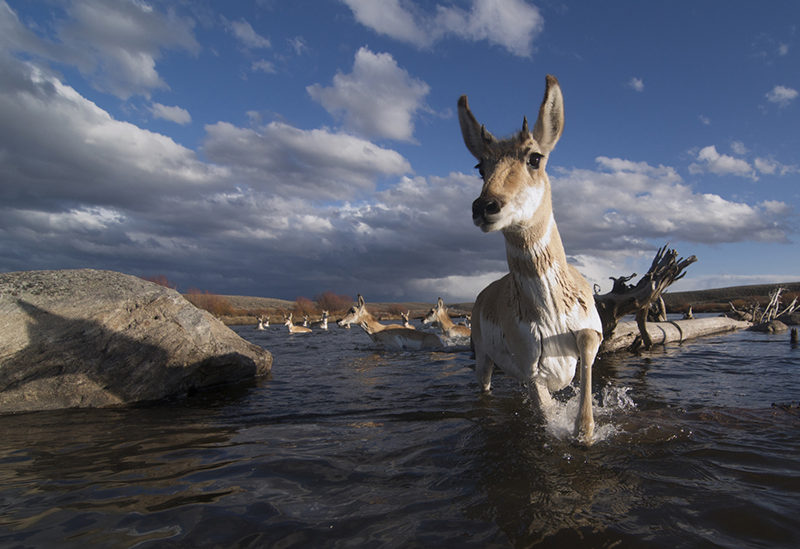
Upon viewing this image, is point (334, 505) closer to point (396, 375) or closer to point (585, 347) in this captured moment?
point (585, 347)

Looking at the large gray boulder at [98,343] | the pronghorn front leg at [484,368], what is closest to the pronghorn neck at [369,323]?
the large gray boulder at [98,343]

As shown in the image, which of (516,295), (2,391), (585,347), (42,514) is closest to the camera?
(42,514)

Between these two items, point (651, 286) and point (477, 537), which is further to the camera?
point (651, 286)

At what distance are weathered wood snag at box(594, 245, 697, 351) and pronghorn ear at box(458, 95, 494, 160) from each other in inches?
313

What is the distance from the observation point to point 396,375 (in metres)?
11.8

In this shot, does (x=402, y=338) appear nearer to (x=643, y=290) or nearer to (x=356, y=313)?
(x=356, y=313)

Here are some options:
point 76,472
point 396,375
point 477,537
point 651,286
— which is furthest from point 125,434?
point 651,286

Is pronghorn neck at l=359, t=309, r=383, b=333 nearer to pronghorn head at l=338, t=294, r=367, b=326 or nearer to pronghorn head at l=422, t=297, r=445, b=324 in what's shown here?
pronghorn head at l=338, t=294, r=367, b=326

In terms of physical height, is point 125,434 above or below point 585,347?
below

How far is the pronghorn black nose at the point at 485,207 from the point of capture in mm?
3369

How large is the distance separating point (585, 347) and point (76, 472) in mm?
5636

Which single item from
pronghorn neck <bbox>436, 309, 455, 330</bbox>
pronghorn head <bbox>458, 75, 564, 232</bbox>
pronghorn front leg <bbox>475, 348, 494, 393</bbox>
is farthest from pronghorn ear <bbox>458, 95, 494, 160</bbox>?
pronghorn neck <bbox>436, 309, 455, 330</bbox>

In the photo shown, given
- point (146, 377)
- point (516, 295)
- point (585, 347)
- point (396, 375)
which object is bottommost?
point (396, 375)

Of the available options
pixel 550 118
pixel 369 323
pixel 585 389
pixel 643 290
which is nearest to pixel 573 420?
pixel 585 389
